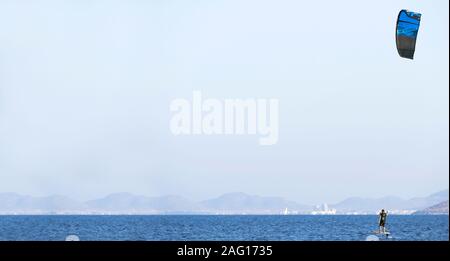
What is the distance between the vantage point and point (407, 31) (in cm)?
3325

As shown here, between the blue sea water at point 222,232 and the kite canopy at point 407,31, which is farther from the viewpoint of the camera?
the blue sea water at point 222,232

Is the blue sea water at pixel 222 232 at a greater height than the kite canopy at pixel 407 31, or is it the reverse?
the kite canopy at pixel 407 31

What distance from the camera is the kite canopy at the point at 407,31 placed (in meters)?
32.5

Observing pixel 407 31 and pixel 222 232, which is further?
pixel 222 232

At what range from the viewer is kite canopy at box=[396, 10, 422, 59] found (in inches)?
1281

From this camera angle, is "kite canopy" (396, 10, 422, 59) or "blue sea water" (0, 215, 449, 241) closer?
"kite canopy" (396, 10, 422, 59)

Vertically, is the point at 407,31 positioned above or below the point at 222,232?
above

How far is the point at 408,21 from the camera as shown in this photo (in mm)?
32844
